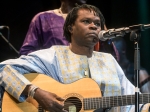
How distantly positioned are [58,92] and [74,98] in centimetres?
12

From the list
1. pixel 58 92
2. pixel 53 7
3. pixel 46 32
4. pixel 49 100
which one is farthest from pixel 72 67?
pixel 53 7

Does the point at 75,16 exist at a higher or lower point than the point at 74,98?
higher

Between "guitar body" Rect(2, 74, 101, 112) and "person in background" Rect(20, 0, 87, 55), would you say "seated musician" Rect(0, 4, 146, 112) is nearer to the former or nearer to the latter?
"guitar body" Rect(2, 74, 101, 112)

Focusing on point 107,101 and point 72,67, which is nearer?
point 107,101

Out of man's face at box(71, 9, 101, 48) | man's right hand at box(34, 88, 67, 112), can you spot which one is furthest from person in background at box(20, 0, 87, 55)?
man's right hand at box(34, 88, 67, 112)

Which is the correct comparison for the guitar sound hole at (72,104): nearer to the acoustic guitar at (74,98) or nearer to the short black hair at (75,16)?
the acoustic guitar at (74,98)


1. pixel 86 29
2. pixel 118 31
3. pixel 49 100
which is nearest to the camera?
pixel 118 31

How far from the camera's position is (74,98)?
273cm

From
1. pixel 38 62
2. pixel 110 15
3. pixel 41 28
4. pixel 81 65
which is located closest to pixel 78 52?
pixel 81 65

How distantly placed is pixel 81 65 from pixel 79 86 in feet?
0.80

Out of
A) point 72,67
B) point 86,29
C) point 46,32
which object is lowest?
point 72,67

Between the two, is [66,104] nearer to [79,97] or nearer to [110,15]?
[79,97]

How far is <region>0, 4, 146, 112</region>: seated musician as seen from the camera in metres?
2.71

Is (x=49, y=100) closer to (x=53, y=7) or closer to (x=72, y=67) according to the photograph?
(x=72, y=67)
